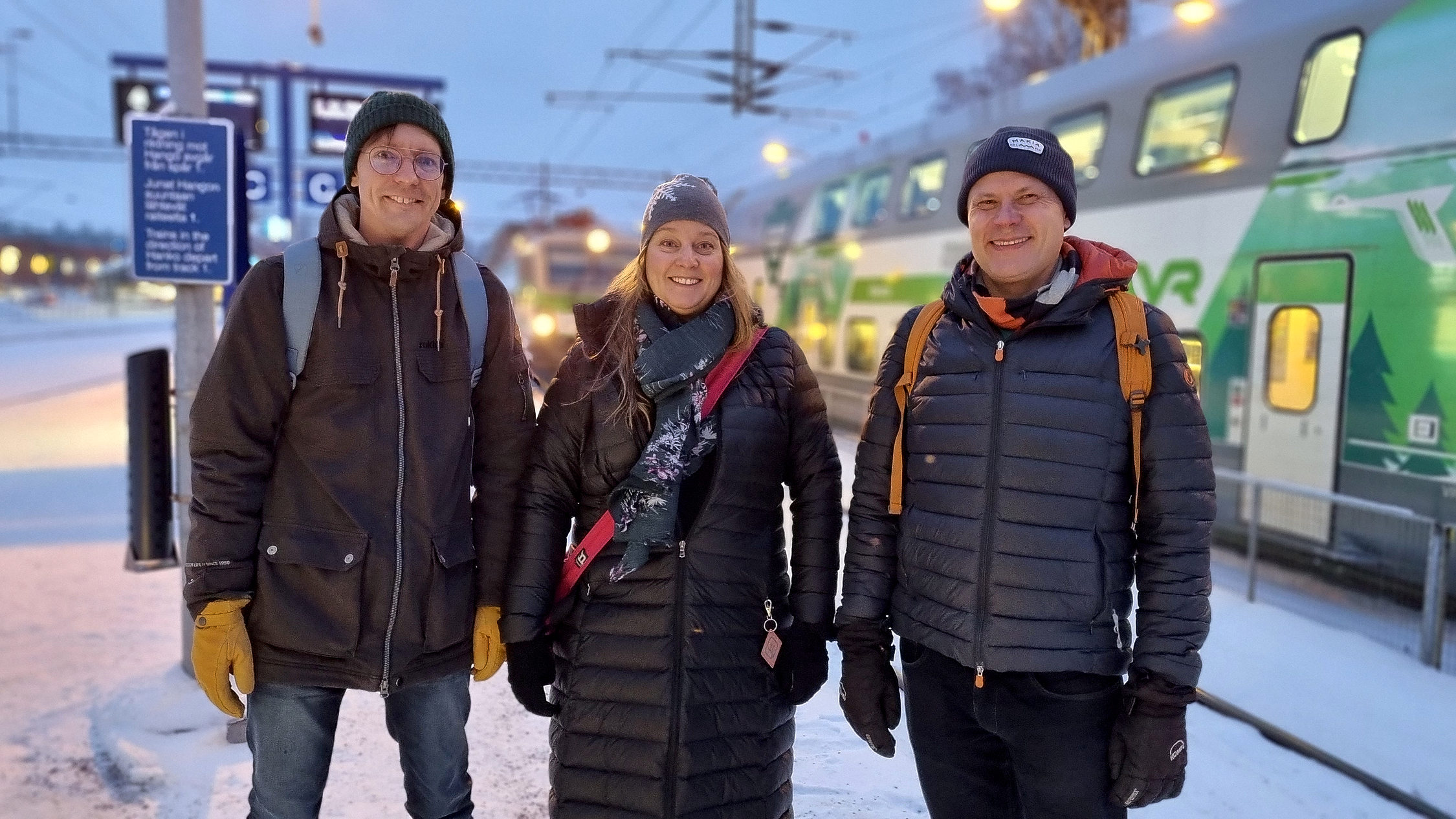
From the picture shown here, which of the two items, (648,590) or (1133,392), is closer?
(1133,392)

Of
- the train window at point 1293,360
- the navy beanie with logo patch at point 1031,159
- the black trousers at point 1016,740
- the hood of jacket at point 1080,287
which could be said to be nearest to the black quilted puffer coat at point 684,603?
the black trousers at point 1016,740

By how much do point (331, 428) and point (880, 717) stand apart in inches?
56.5

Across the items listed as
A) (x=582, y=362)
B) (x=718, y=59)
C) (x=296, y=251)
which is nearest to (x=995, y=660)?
(x=582, y=362)

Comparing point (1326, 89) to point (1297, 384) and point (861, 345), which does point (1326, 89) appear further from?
point (861, 345)

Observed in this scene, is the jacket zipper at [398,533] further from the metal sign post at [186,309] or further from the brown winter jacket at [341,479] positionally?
the metal sign post at [186,309]

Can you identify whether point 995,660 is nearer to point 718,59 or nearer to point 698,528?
point 698,528

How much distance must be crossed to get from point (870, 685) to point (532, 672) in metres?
0.82

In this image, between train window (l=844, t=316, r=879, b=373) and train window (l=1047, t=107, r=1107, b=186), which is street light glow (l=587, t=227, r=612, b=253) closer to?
train window (l=844, t=316, r=879, b=373)

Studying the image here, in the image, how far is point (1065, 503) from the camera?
84.1 inches

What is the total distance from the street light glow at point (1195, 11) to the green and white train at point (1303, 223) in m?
0.08

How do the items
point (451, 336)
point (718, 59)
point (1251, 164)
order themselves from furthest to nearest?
point (718, 59)
point (1251, 164)
point (451, 336)

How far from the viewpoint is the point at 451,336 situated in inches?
95.7

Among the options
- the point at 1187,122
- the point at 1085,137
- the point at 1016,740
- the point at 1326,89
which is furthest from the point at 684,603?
the point at 1085,137

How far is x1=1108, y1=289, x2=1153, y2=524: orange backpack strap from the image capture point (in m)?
2.11
